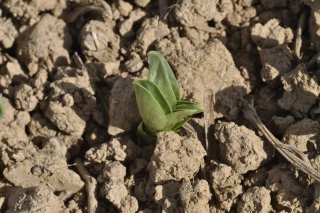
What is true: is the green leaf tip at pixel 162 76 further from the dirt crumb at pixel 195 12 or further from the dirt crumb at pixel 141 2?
the dirt crumb at pixel 141 2

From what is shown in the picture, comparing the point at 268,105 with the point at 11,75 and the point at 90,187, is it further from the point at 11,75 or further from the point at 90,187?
the point at 11,75

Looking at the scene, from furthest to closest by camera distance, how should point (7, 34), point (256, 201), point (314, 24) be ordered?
1. point (7, 34)
2. point (314, 24)
3. point (256, 201)

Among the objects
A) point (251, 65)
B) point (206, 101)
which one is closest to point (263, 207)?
point (206, 101)

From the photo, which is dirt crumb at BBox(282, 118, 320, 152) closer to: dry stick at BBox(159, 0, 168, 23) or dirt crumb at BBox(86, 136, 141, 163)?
→ dirt crumb at BBox(86, 136, 141, 163)

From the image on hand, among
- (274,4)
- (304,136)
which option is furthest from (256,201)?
(274,4)

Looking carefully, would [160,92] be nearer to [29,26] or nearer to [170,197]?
[170,197]
